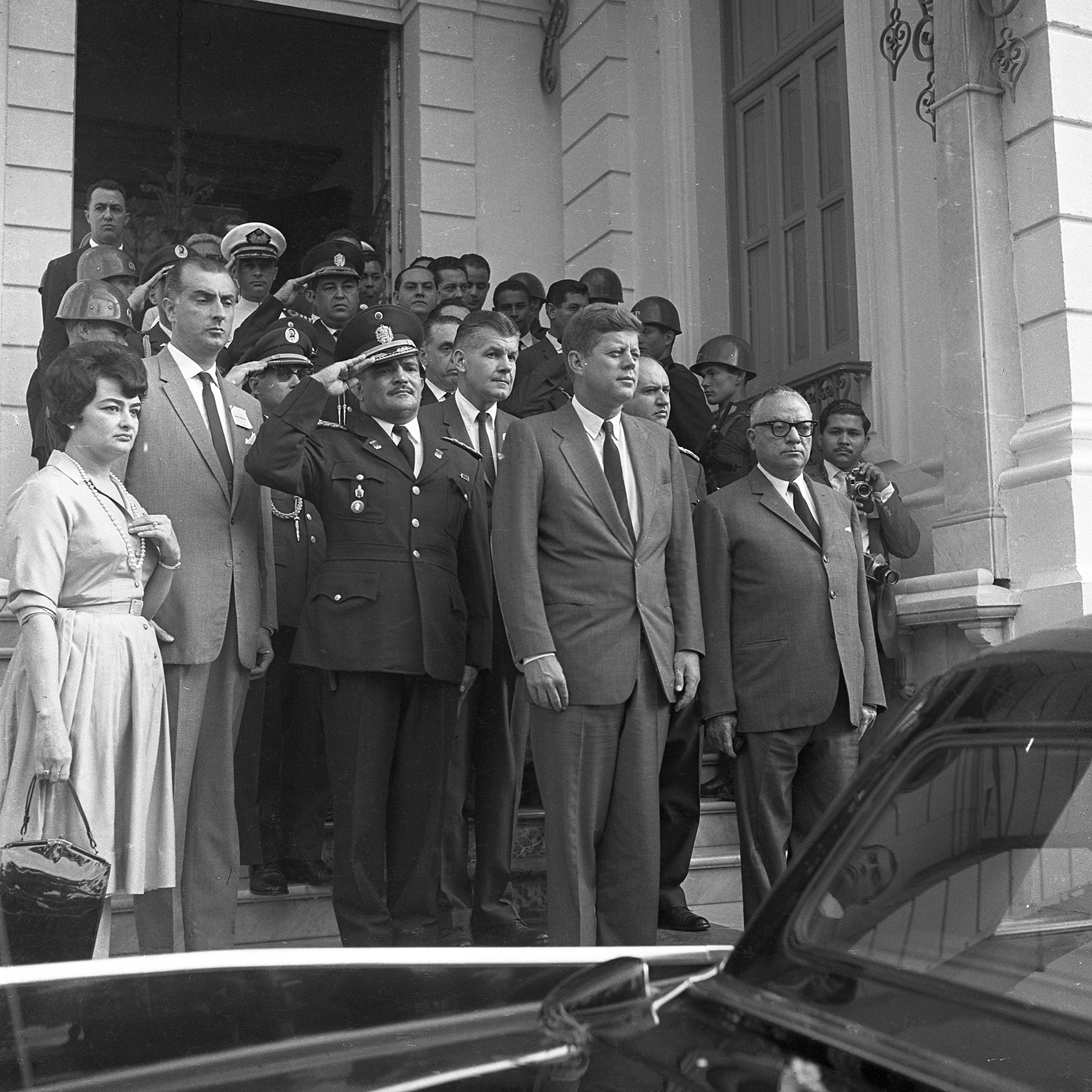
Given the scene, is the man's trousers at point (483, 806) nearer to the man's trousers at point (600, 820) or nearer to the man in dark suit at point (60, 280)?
the man's trousers at point (600, 820)

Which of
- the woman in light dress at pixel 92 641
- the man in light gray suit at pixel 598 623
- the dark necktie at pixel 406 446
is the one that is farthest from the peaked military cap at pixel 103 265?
the man in light gray suit at pixel 598 623

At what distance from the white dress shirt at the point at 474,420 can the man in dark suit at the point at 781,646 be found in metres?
0.82

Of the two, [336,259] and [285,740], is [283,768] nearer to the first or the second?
[285,740]

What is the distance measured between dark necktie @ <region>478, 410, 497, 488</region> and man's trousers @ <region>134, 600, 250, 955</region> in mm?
1207

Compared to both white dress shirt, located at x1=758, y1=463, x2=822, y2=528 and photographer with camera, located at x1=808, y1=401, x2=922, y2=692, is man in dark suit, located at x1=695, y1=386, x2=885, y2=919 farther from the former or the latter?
photographer with camera, located at x1=808, y1=401, x2=922, y2=692

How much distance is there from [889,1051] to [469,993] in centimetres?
59

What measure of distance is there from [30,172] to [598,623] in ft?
21.0

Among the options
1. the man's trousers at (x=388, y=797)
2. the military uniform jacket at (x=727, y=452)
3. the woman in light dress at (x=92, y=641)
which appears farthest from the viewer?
the military uniform jacket at (x=727, y=452)

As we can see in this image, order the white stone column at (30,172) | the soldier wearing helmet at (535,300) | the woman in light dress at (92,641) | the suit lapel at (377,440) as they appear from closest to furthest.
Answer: the woman in light dress at (92,641)
the suit lapel at (377,440)
the soldier wearing helmet at (535,300)
the white stone column at (30,172)

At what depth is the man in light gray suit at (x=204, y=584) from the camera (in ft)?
13.4

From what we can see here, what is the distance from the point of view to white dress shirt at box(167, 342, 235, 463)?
4.31 meters

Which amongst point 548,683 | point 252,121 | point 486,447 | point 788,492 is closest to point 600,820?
point 548,683

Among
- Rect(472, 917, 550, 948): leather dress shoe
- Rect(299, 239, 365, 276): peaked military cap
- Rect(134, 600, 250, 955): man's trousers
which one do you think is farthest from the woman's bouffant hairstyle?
Rect(299, 239, 365, 276): peaked military cap

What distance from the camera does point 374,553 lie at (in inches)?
173
